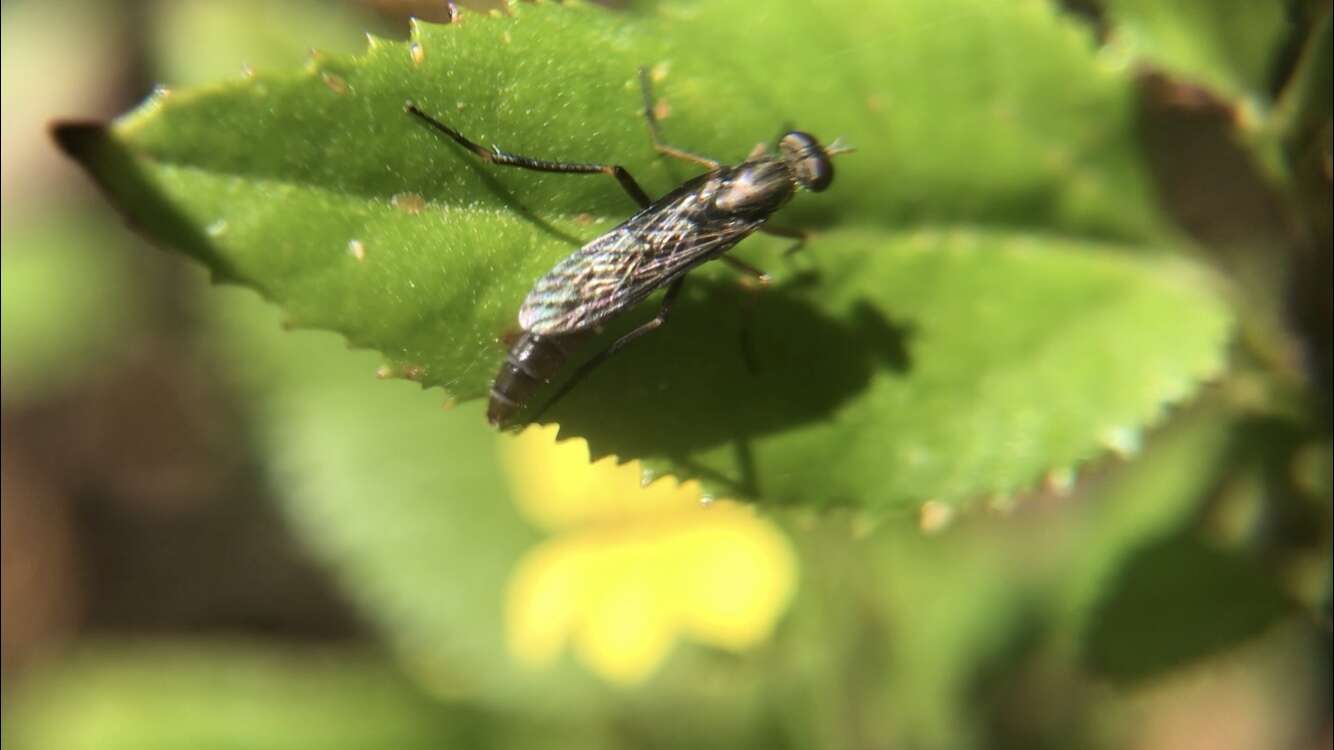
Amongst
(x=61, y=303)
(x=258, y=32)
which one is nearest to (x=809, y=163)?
(x=258, y=32)

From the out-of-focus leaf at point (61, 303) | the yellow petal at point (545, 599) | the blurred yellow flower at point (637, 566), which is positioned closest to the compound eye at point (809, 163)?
the blurred yellow flower at point (637, 566)

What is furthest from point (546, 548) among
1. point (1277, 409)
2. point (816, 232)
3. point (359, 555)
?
point (1277, 409)

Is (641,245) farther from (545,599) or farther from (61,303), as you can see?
(61,303)

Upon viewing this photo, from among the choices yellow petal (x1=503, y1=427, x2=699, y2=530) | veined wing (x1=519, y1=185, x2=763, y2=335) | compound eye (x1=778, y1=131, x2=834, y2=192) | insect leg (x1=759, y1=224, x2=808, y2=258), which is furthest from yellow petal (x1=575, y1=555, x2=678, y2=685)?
compound eye (x1=778, y1=131, x2=834, y2=192)

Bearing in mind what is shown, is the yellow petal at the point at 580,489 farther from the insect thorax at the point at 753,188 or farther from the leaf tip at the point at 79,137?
the leaf tip at the point at 79,137

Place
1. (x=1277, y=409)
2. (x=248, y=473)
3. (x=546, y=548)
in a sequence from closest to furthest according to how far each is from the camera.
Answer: (x=1277, y=409)
(x=546, y=548)
(x=248, y=473)

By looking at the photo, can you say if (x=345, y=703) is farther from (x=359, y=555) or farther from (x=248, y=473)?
(x=248, y=473)

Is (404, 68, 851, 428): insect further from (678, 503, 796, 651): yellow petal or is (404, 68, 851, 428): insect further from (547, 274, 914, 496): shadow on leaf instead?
(678, 503, 796, 651): yellow petal
